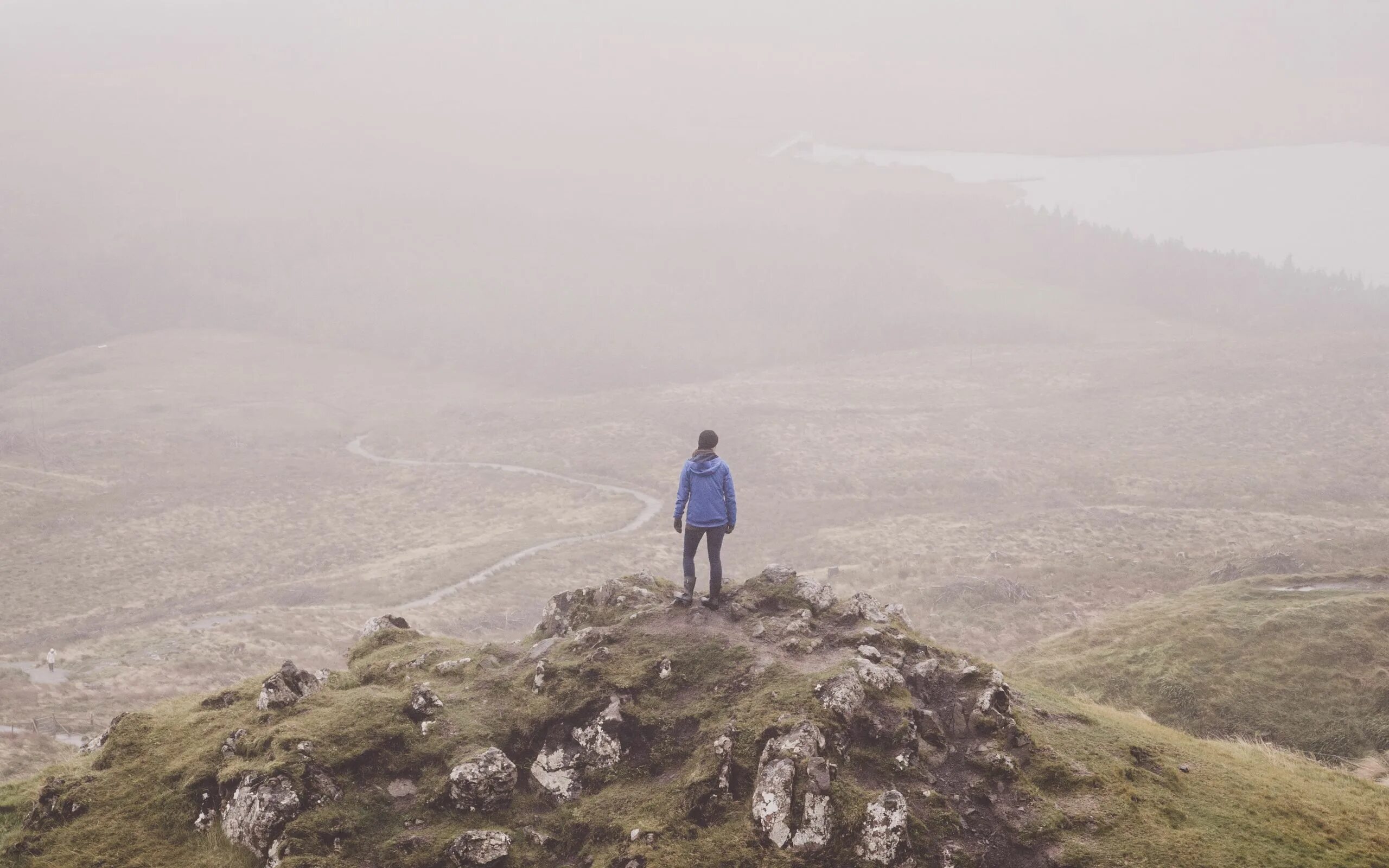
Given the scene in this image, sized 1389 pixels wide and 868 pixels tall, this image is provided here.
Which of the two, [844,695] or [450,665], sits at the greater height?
[844,695]

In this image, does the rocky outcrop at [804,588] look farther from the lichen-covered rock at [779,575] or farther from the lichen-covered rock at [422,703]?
the lichen-covered rock at [422,703]

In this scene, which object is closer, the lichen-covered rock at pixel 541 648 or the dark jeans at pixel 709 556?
the lichen-covered rock at pixel 541 648

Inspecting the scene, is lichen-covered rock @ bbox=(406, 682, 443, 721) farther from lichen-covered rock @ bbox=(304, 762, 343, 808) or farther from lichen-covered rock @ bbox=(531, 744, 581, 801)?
lichen-covered rock @ bbox=(531, 744, 581, 801)

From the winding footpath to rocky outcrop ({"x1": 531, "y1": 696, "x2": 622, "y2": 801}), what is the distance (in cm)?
3837

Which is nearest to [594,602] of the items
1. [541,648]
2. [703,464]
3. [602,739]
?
[541,648]

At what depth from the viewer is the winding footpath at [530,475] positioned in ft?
163

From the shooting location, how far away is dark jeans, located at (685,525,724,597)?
13.5 m

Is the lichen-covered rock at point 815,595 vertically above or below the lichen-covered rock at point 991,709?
above

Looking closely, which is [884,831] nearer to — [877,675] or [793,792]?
[793,792]

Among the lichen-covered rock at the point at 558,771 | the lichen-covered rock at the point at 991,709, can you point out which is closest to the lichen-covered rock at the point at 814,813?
the lichen-covered rock at the point at 991,709

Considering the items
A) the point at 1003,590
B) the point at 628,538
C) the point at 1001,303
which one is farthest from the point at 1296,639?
the point at 1001,303

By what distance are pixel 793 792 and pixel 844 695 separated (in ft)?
5.80

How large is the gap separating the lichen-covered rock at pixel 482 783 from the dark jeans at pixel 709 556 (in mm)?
4588

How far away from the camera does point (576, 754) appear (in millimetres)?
10484
